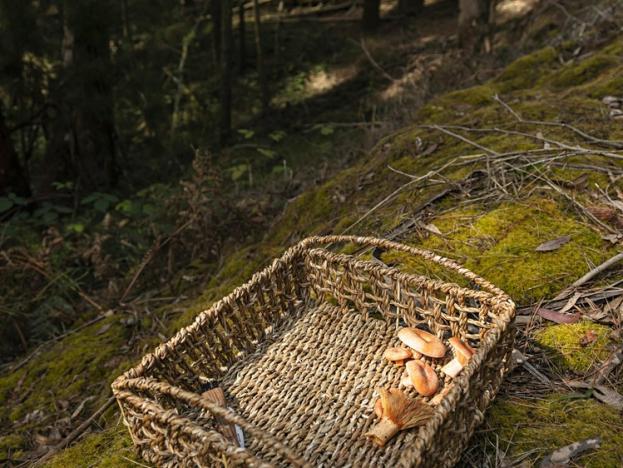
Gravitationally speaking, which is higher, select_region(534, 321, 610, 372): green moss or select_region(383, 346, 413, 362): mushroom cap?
select_region(534, 321, 610, 372): green moss

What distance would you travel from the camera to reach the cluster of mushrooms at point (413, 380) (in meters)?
1.63

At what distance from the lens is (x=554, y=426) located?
1503mm

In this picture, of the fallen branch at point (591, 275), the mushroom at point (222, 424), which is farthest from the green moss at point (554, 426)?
the mushroom at point (222, 424)

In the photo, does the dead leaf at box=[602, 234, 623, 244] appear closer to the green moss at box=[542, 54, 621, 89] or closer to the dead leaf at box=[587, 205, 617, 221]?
the dead leaf at box=[587, 205, 617, 221]

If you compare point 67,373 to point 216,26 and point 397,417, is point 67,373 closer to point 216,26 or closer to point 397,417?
point 397,417

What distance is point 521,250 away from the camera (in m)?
2.21

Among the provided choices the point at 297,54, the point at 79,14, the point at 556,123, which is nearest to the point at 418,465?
the point at 556,123

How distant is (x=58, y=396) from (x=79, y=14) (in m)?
4.49

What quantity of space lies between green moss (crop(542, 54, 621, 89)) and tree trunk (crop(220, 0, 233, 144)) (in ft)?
15.0

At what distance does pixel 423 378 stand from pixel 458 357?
0.14 m

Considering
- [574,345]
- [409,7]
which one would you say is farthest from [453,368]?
[409,7]

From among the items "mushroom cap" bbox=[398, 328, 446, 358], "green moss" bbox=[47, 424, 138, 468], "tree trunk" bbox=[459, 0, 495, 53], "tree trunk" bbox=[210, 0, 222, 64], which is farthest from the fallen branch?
"tree trunk" bbox=[210, 0, 222, 64]

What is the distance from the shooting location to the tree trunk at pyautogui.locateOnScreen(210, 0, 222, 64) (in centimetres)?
836

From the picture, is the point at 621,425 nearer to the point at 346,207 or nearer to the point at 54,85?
the point at 346,207
